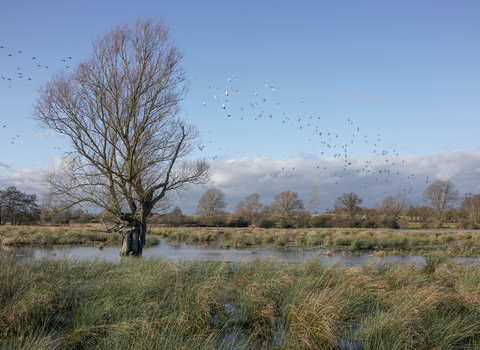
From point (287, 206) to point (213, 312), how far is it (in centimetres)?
5016

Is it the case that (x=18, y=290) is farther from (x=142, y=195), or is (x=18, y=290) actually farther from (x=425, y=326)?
(x=425, y=326)

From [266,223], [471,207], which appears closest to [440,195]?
[471,207]

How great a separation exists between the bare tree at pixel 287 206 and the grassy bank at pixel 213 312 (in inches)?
1763

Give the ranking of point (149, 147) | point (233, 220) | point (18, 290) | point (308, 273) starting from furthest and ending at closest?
point (233, 220)
point (149, 147)
point (308, 273)
point (18, 290)

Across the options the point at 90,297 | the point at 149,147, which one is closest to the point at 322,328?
the point at 90,297

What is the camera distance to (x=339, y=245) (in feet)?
86.0

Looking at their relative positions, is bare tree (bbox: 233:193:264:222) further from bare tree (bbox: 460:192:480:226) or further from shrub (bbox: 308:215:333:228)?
bare tree (bbox: 460:192:480:226)

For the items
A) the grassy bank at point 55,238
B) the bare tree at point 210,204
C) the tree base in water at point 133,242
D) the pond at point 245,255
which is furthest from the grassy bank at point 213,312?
the bare tree at point 210,204

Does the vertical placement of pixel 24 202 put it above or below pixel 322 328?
above

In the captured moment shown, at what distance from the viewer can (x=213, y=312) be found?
234 inches

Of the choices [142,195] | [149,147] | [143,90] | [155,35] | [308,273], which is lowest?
[308,273]

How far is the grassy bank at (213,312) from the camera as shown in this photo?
14.7ft

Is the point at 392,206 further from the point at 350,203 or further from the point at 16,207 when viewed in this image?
the point at 16,207

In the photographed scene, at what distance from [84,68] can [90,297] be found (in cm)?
911
